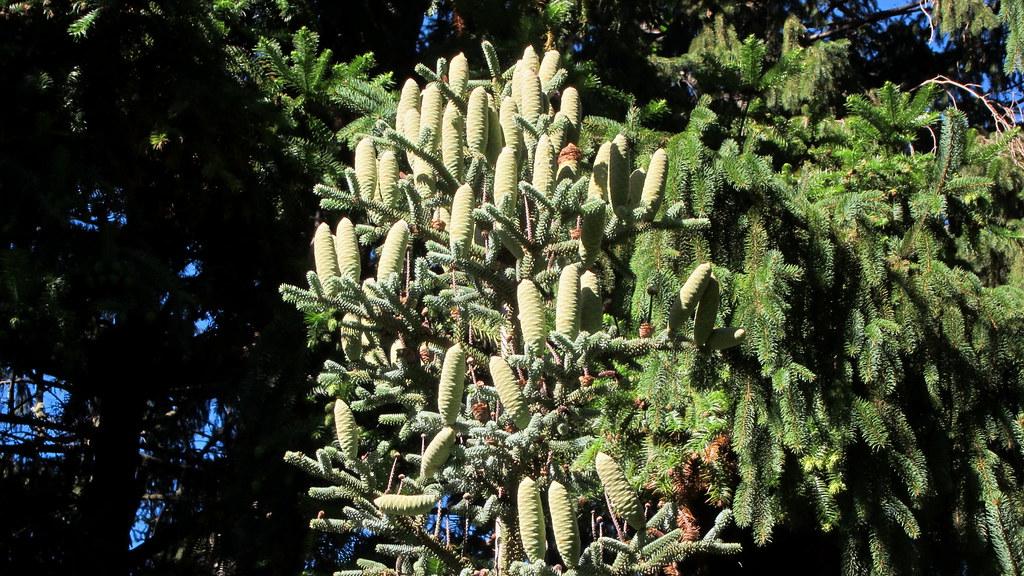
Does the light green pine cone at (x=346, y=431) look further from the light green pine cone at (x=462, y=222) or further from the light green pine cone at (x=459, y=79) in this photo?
the light green pine cone at (x=459, y=79)

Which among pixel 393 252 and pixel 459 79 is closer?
pixel 393 252

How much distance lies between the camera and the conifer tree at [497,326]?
4.44 ft

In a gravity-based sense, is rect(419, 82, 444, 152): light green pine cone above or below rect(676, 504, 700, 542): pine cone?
above

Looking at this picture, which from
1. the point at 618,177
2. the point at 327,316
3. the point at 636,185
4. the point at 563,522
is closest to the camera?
the point at 563,522

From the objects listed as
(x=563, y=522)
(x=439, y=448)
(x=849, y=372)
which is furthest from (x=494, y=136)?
(x=849, y=372)

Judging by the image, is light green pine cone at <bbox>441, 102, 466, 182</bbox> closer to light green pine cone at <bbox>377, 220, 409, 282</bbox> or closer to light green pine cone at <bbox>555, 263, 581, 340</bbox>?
light green pine cone at <bbox>377, 220, 409, 282</bbox>

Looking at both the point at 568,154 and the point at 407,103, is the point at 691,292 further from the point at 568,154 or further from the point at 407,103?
the point at 407,103

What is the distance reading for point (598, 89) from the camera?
3959mm

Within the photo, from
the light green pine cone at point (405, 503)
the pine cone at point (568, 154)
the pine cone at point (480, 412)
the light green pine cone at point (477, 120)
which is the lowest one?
the light green pine cone at point (405, 503)

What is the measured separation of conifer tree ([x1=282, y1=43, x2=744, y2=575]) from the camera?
1354mm

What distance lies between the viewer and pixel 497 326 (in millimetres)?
1711

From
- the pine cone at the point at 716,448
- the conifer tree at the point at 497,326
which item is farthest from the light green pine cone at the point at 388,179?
the pine cone at the point at 716,448

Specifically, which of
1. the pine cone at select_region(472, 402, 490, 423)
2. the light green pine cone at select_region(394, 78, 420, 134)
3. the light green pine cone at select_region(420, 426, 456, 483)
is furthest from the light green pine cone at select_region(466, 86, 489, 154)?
the light green pine cone at select_region(420, 426, 456, 483)

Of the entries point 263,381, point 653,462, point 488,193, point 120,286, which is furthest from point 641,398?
point 120,286
